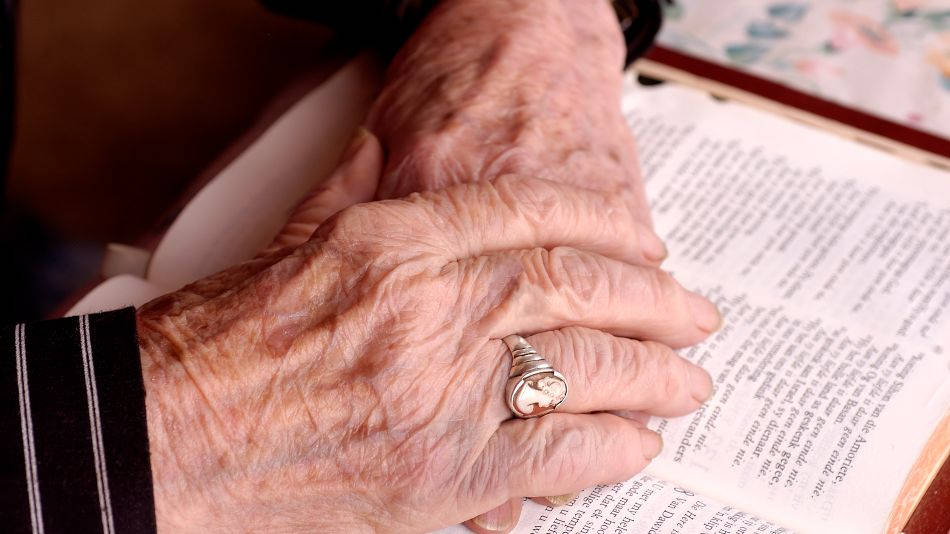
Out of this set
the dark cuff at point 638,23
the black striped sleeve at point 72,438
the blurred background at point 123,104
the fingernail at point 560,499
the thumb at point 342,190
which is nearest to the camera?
the black striped sleeve at point 72,438

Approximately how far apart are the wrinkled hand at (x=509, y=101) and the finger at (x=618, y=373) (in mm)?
124

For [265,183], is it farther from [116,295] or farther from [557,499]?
[557,499]

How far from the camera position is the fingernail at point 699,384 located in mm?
749

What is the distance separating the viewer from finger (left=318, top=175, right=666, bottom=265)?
0.71m

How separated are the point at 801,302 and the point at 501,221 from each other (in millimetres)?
310

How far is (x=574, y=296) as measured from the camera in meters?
0.72

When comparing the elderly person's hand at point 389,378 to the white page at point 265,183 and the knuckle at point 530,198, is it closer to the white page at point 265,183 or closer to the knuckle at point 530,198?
the knuckle at point 530,198

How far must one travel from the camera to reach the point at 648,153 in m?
1.02

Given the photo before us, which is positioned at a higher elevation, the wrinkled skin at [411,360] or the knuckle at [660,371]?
the wrinkled skin at [411,360]

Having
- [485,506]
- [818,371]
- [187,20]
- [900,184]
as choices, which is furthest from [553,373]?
[187,20]

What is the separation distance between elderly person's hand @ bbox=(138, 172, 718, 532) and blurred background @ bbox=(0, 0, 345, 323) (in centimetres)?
137

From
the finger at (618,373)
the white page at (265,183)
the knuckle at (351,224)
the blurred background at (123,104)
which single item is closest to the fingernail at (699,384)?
the finger at (618,373)

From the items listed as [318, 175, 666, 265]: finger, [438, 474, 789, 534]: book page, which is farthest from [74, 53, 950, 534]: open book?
[318, 175, 666, 265]: finger

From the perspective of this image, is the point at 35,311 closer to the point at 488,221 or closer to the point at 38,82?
the point at 38,82
